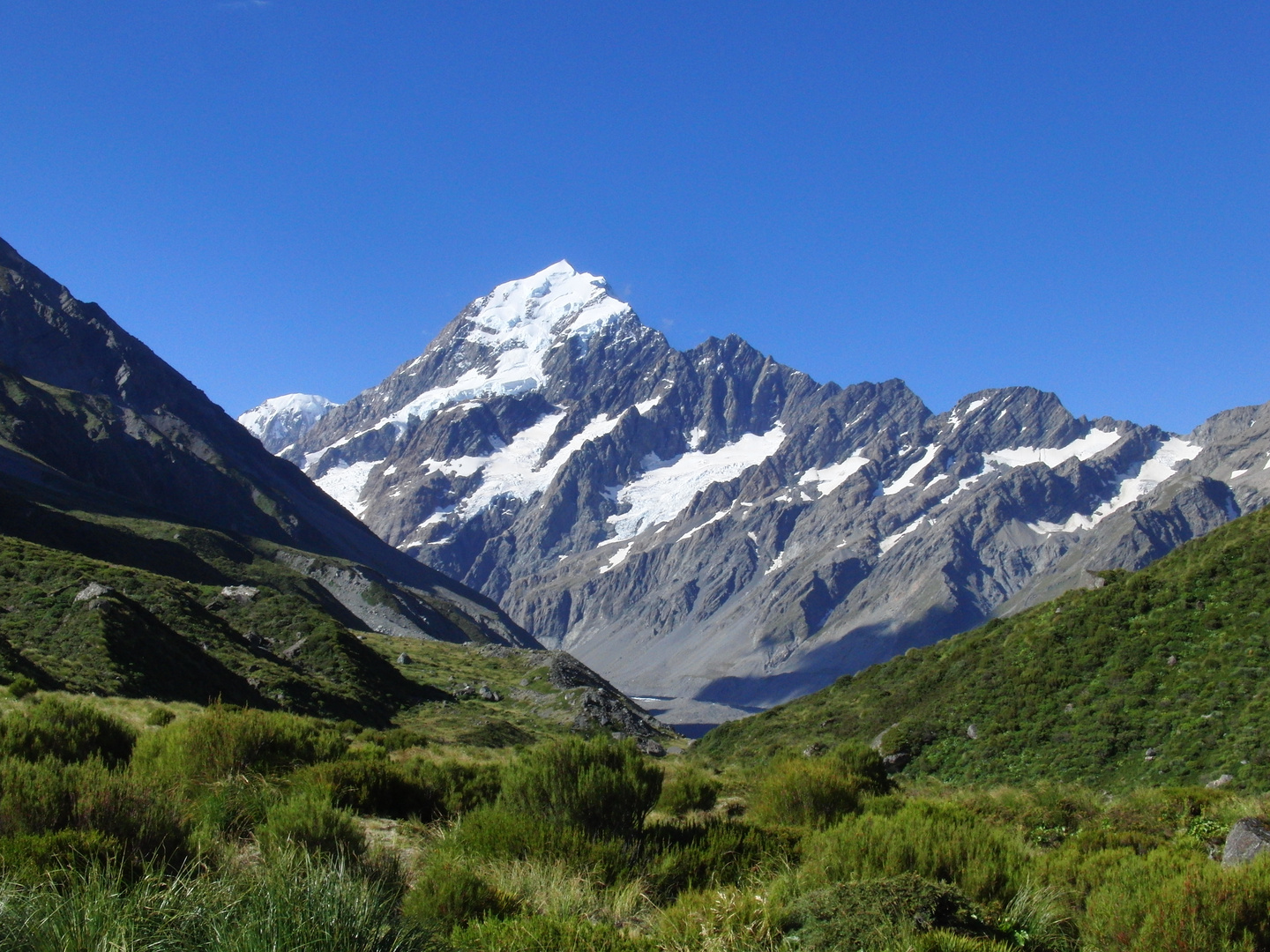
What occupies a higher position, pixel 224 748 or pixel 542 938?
pixel 224 748

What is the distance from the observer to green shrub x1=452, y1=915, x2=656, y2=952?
6.76 meters

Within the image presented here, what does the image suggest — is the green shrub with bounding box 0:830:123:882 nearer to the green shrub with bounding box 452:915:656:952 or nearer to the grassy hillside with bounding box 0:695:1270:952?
the grassy hillside with bounding box 0:695:1270:952

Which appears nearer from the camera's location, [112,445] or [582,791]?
[582,791]

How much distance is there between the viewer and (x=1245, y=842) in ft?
33.5

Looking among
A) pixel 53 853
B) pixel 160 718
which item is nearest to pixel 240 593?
pixel 160 718

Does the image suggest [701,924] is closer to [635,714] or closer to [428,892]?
[428,892]

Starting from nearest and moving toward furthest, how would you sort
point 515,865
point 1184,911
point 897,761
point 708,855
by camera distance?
point 1184,911
point 515,865
point 708,855
point 897,761

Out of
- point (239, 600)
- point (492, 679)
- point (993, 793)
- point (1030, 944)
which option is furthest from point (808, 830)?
point (492, 679)

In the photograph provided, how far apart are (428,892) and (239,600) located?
6282cm

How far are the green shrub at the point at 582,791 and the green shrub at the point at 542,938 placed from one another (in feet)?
10.9

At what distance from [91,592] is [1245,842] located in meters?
44.6

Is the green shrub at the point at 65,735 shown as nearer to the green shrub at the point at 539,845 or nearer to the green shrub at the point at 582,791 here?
the green shrub at the point at 539,845

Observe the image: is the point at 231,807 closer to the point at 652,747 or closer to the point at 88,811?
the point at 88,811

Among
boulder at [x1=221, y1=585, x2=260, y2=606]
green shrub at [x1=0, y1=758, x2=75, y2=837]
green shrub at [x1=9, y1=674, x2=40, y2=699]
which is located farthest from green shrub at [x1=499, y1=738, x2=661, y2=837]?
boulder at [x1=221, y1=585, x2=260, y2=606]
